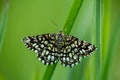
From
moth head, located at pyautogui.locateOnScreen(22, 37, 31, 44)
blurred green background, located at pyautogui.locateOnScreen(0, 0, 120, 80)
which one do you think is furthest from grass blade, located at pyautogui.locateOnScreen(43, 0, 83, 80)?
moth head, located at pyautogui.locateOnScreen(22, 37, 31, 44)

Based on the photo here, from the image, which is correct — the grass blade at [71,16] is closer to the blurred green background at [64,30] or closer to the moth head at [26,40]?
the blurred green background at [64,30]

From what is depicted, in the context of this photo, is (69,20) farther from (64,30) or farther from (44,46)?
(44,46)

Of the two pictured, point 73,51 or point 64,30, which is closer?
point 64,30

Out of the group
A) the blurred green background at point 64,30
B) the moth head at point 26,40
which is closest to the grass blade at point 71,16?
the blurred green background at point 64,30
